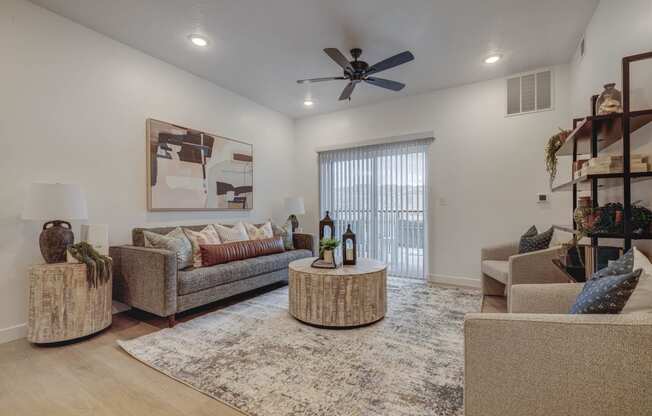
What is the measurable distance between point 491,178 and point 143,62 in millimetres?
4409

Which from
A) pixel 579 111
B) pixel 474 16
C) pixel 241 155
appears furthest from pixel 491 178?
pixel 241 155

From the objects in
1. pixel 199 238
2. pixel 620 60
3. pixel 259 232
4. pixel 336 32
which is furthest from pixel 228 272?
pixel 620 60

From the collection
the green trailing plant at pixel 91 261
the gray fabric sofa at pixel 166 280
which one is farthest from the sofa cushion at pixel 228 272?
the green trailing plant at pixel 91 261

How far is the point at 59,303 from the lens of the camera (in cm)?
229

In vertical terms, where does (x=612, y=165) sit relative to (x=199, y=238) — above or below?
above

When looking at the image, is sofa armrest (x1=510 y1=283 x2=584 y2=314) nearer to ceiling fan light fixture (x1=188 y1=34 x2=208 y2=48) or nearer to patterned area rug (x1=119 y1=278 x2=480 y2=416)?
patterned area rug (x1=119 y1=278 x2=480 y2=416)

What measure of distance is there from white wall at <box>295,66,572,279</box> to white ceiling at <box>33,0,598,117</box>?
1.35 ft

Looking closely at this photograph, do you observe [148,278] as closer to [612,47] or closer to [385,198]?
[385,198]

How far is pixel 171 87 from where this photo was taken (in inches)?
141

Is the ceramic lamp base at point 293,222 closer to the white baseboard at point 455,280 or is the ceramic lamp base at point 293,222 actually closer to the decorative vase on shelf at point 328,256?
the decorative vase on shelf at point 328,256

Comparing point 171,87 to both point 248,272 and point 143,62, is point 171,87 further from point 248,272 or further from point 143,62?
point 248,272

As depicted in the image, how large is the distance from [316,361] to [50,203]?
2.35 m

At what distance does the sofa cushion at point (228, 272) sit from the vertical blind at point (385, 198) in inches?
55.2

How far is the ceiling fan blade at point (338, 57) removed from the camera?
263cm
